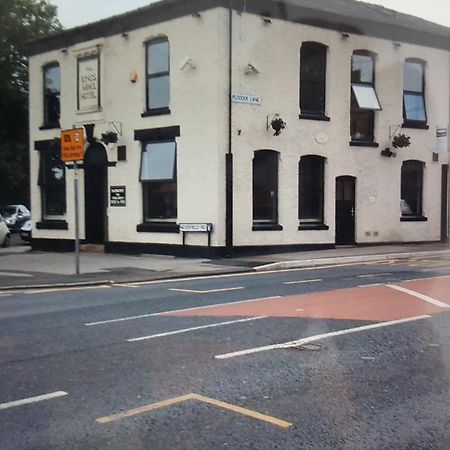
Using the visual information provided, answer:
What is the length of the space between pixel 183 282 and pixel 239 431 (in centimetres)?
907

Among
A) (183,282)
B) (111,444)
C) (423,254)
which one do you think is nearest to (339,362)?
(111,444)

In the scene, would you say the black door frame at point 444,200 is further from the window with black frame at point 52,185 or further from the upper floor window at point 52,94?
the upper floor window at point 52,94

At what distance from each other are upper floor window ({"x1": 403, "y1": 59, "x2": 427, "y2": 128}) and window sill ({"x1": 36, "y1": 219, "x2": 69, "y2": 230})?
12.3 meters

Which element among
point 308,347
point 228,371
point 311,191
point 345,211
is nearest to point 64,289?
point 308,347

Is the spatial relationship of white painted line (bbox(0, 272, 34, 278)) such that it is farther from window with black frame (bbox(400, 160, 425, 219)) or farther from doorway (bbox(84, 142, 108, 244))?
window with black frame (bbox(400, 160, 425, 219))

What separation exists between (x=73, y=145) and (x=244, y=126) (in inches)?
223

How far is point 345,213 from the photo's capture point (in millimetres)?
21094

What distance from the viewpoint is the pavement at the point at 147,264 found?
544 inches

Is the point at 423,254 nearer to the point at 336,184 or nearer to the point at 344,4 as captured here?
the point at 336,184

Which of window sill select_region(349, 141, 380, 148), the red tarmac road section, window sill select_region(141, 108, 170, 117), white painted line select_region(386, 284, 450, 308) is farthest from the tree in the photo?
window sill select_region(349, 141, 380, 148)

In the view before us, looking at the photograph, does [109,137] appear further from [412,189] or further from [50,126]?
[412,189]

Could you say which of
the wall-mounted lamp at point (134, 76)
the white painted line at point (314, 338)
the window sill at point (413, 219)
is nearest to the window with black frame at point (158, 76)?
the wall-mounted lamp at point (134, 76)

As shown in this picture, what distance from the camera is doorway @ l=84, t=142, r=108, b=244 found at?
21750 millimetres

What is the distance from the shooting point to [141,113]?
20266 millimetres
